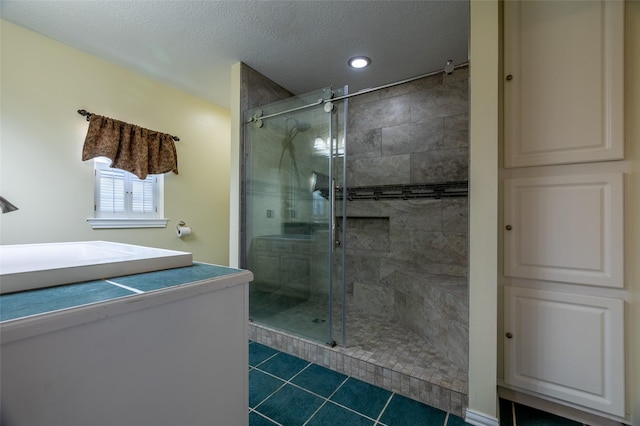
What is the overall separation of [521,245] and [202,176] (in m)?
3.02

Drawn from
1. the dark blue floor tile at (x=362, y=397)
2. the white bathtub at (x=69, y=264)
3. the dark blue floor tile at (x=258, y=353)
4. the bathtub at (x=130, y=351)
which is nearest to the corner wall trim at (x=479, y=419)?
the dark blue floor tile at (x=362, y=397)

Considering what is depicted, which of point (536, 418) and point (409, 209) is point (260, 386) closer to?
point (536, 418)

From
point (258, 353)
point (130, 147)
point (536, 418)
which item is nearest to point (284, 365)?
point (258, 353)

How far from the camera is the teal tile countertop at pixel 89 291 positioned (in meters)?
0.54

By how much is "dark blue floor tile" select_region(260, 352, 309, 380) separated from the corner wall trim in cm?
101

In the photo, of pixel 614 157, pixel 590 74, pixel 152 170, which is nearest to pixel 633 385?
pixel 614 157

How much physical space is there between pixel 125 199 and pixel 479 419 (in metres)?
3.11

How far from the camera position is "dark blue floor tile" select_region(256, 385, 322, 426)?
1.43m

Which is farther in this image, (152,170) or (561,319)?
(152,170)

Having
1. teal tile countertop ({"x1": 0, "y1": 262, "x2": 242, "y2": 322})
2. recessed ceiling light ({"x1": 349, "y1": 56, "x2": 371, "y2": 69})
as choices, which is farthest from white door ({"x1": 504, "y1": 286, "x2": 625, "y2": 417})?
recessed ceiling light ({"x1": 349, "y1": 56, "x2": 371, "y2": 69})

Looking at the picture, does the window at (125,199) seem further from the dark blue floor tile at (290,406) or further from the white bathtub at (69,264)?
the dark blue floor tile at (290,406)

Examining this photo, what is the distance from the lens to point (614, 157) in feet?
3.87

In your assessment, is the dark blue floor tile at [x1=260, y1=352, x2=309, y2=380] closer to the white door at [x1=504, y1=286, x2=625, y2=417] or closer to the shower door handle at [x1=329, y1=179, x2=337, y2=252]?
the shower door handle at [x1=329, y1=179, x2=337, y2=252]

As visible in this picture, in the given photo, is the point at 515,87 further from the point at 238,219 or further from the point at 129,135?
the point at 129,135
